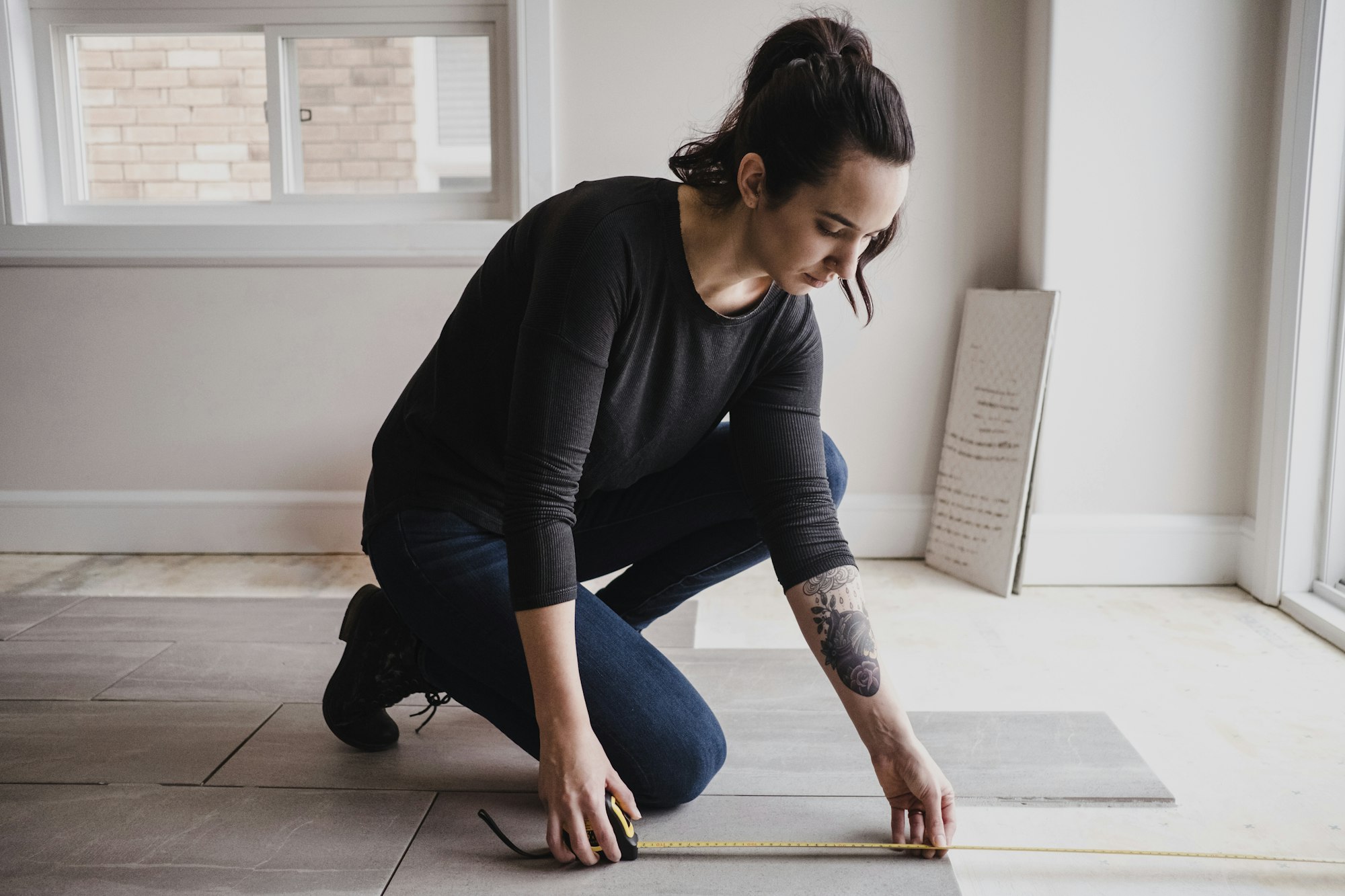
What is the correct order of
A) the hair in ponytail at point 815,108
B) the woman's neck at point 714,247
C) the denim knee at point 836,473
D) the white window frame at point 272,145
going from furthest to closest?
1. the white window frame at point 272,145
2. the denim knee at point 836,473
3. the woman's neck at point 714,247
4. the hair in ponytail at point 815,108

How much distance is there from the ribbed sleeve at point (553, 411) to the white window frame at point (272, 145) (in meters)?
1.48

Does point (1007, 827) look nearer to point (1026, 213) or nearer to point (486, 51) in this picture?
point (1026, 213)

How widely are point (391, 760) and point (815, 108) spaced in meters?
1.08

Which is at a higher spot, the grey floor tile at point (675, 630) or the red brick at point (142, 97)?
the red brick at point (142, 97)

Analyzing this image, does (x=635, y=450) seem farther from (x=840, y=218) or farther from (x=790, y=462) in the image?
(x=840, y=218)

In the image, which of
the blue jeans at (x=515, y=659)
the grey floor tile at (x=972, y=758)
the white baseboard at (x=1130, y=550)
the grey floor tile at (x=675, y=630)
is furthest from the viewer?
the white baseboard at (x=1130, y=550)

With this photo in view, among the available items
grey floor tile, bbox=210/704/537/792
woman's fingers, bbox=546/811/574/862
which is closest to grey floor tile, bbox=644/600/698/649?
grey floor tile, bbox=210/704/537/792

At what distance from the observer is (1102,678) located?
186 centimetres

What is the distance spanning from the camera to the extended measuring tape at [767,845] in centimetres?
121

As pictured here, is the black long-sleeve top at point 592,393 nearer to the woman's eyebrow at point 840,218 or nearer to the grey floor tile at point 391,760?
the woman's eyebrow at point 840,218

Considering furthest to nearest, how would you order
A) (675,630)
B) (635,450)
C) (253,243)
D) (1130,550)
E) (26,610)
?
1. (253,243)
2. (1130,550)
3. (26,610)
4. (675,630)
5. (635,450)

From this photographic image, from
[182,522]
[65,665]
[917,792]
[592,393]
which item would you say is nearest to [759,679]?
[917,792]

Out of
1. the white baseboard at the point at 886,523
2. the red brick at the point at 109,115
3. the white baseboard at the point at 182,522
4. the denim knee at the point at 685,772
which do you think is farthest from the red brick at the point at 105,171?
the denim knee at the point at 685,772

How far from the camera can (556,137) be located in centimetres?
254
